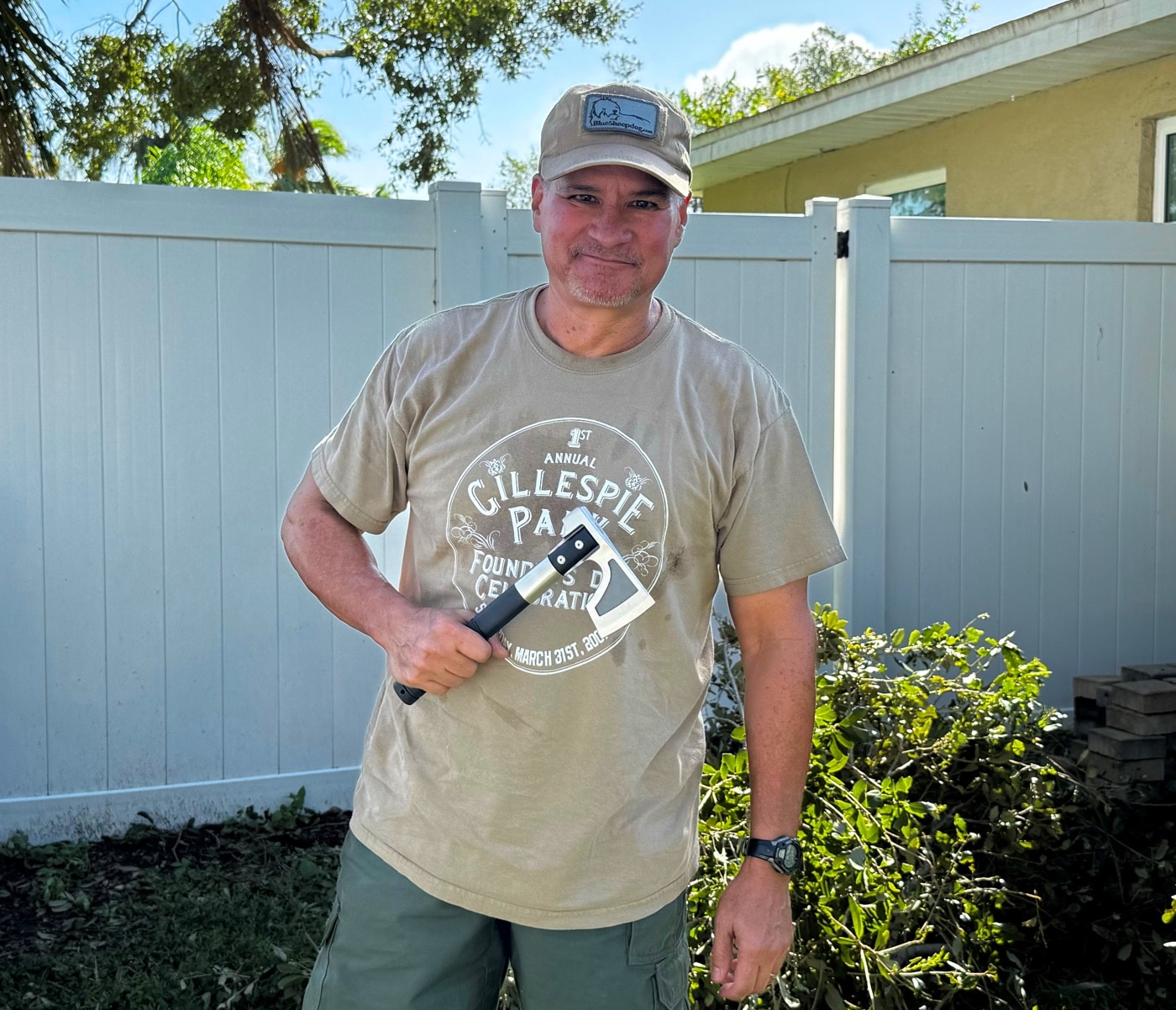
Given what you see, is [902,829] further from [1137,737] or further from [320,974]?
[320,974]

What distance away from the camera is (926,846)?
3.07m

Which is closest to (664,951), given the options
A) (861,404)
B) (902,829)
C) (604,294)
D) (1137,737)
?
(604,294)

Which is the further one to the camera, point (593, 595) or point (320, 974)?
point (320, 974)

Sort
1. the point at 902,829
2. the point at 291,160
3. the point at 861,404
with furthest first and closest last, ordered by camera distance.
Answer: the point at 291,160
the point at 861,404
the point at 902,829

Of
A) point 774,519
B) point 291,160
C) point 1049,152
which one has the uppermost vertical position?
point 291,160

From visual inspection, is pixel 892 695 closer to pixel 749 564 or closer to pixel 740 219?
pixel 749 564

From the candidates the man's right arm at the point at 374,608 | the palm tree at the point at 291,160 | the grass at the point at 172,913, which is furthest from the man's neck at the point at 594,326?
the palm tree at the point at 291,160

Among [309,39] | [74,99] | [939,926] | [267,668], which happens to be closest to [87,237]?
[267,668]

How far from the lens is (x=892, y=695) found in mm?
3508

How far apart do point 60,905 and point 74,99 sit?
6.03 metres

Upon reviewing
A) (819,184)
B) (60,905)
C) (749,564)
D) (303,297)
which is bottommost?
(60,905)

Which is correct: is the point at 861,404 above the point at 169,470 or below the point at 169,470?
above

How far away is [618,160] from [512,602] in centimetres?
68

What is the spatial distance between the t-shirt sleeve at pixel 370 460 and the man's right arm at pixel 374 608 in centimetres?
3
